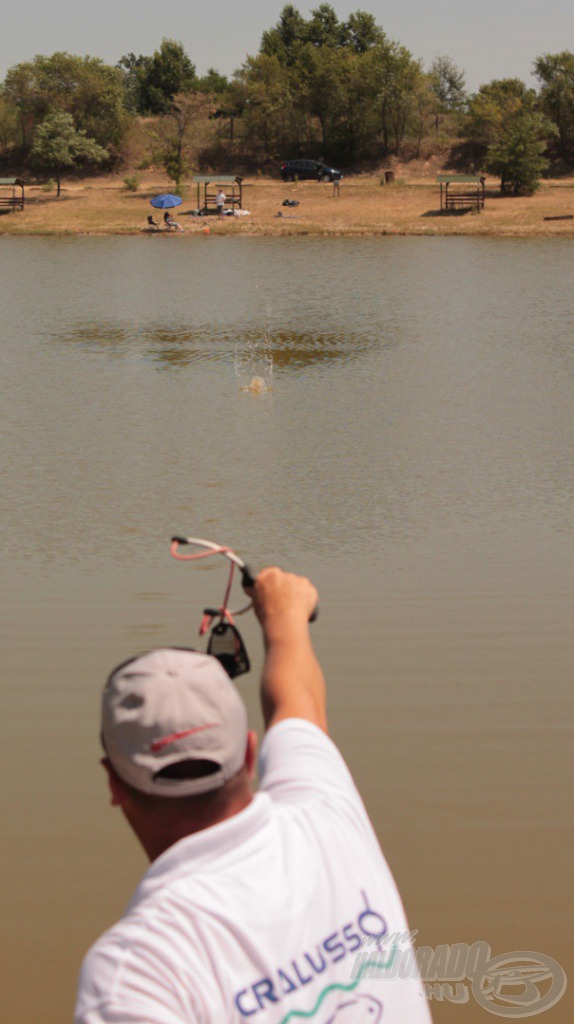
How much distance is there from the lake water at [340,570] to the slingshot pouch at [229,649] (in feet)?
7.85

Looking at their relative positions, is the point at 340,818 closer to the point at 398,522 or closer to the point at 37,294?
the point at 398,522

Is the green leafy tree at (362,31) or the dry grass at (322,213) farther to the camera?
the green leafy tree at (362,31)

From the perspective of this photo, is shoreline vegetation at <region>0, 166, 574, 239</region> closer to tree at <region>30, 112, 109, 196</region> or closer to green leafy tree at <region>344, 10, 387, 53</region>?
tree at <region>30, 112, 109, 196</region>

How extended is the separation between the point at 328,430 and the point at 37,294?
15.6 m

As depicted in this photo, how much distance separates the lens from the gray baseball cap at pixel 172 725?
1623 millimetres

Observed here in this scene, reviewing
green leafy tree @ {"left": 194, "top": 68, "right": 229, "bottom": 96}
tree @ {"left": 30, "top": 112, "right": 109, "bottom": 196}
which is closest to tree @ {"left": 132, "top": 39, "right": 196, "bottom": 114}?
green leafy tree @ {"left": 194, "top": 68, "right": 229, "bottom": 96}

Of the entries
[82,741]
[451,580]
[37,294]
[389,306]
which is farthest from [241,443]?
[37,294]

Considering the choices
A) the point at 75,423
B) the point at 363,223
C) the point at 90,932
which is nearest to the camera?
the point at 90,932

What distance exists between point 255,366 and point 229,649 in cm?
1577

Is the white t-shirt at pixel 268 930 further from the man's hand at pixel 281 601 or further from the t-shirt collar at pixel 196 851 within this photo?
the man's hand at pixel 281 601

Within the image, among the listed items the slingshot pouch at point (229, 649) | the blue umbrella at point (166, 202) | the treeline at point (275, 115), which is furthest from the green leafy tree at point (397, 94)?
the slingshot pouch at point (229, 649)

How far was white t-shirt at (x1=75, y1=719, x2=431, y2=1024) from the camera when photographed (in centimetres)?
149

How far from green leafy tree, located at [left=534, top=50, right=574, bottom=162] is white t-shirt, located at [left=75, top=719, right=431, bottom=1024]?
73576 mm

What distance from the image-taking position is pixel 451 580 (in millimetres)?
8289
